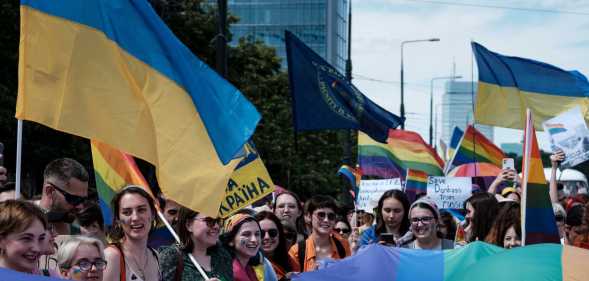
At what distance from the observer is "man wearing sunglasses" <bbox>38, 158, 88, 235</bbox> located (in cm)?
577

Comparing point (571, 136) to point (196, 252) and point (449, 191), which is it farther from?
point (196, 252)

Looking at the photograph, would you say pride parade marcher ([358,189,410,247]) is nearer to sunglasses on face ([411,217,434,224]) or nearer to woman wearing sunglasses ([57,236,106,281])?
sunglasses on face ([411,217,434,224])

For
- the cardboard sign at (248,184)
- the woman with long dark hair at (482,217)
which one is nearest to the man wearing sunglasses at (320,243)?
the cardboard sign at (248,184)

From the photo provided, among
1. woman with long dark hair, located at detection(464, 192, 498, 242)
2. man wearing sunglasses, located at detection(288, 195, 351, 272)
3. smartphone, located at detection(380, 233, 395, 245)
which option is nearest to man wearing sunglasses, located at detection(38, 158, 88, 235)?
man wearing sunglasses, located at detection(288, 195, 351, 272)

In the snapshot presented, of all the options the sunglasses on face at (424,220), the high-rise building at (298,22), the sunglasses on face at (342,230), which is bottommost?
the sunglasses on face at (342,230)

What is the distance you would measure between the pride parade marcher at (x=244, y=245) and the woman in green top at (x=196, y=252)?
0.18 m

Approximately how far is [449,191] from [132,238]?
7263 millimetres

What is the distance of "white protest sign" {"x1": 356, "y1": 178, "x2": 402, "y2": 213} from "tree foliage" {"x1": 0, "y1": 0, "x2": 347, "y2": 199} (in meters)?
9.65

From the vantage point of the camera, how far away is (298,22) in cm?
8656

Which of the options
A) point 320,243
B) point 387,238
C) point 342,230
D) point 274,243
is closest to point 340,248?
point 320,243

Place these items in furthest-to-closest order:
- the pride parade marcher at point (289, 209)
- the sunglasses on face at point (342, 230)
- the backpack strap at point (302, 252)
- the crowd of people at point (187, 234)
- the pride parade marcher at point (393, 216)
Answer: the sunglasses on face at point (342, 230), the pride parade marcher at point (289, 209), the pride parade marcher at point (393, 216), the backpack strap at point (302, 252), the crowd of people at point (187, 234)

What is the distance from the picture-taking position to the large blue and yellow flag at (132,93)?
5.09 metres

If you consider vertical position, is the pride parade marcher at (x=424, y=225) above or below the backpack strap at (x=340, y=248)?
above

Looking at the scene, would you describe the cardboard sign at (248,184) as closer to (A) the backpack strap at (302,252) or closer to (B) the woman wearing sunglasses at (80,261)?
(A) the backpack strap at (302,252)
